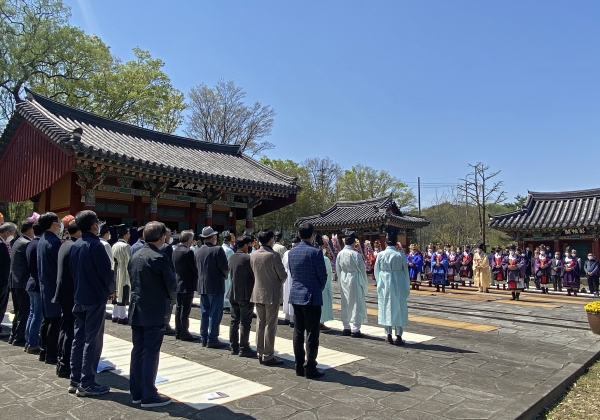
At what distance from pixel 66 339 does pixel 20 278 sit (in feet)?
7.37

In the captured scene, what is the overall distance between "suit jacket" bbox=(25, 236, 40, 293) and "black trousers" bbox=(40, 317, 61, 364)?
2.16 ft

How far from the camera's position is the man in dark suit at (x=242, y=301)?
6184mm

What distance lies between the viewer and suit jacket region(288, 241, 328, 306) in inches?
211

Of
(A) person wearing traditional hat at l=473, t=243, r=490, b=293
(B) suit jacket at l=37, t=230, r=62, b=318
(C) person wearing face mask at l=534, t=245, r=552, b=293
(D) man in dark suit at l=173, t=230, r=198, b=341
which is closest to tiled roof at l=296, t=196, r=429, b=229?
(A) person wearing traditional hat at l=473, t=243, r=490, b=293

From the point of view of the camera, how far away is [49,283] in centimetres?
524

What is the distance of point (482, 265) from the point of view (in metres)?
17.2

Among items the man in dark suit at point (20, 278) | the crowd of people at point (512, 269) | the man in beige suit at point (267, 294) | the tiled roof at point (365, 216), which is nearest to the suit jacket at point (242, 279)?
the man in beige suit at point (267, 294)

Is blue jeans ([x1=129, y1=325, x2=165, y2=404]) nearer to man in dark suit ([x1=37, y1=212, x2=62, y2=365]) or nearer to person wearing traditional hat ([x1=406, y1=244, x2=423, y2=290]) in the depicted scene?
man in dark suit ([x1=37, y1=212, x2=62, y2=365])

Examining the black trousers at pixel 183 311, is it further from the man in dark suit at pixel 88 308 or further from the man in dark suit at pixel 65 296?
the man in dark suit at pixel 88 308

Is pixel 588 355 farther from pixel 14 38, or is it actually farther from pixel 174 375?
pixel 14 38

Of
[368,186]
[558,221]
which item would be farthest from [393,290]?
[368,186]

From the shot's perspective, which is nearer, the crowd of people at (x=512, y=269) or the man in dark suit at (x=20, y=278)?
the man in dark suit at (x=20, y=278)

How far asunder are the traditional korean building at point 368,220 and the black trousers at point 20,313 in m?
19.9

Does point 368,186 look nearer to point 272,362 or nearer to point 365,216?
point 365,216
